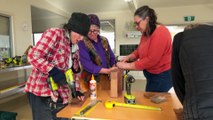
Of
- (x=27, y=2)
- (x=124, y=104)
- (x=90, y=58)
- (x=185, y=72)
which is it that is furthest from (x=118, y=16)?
(x=185, y=72)

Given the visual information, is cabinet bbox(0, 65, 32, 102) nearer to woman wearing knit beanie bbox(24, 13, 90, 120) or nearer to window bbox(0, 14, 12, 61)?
window bbox(0, 14, 12, 61)

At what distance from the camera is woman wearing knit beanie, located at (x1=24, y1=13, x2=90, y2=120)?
1.23 metres

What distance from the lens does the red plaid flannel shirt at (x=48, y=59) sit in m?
1.23

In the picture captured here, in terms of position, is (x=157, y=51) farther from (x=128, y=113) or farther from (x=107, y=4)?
(x=107, y=4)

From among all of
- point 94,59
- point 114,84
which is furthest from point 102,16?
point 114,84

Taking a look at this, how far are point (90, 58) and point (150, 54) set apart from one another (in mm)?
516

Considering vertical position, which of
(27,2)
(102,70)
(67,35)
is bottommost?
(102,70)

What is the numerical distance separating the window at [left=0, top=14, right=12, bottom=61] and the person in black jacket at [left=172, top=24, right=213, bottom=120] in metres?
3.96

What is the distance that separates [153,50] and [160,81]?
0.32 metres

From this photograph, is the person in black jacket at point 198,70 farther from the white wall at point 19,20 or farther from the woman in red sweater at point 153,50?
the white wall at point 19,20

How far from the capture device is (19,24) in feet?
13.4

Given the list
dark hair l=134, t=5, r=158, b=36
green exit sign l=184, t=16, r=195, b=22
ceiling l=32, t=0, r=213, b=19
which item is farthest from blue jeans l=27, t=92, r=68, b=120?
green exit sign l=184, t=16, r=195, b=22

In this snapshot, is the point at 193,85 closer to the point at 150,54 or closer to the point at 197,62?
the point at 197,62

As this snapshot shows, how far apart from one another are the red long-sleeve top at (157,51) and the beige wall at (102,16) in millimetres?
3345
